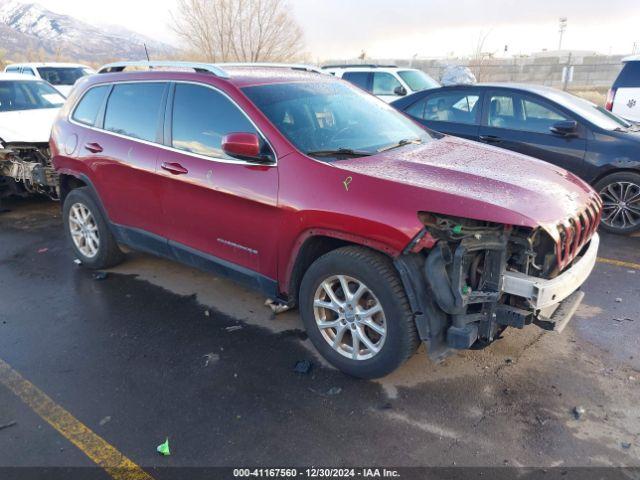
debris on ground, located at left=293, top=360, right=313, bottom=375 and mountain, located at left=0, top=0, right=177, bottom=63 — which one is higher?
mountain, located at left=0, top=0, right=177, bottom=63

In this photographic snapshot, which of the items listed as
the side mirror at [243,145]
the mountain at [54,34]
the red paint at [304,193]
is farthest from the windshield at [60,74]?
the mountain at [54,34]

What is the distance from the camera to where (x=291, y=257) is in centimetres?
345

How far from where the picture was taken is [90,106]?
4.98m

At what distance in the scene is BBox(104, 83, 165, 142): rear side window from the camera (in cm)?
427

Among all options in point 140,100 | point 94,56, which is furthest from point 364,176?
point 94,56

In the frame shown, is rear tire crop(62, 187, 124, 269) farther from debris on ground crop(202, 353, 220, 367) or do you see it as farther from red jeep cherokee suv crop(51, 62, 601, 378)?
debris on ground crop(202, 353, 220, 367)

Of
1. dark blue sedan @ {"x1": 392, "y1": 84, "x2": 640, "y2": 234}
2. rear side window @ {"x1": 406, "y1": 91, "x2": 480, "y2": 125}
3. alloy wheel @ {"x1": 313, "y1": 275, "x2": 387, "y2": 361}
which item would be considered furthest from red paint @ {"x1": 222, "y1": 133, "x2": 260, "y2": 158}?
rear side window @ {"x1": 406, "y1": 91, "x2": 480, "y2": 125}

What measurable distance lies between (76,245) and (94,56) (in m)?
117

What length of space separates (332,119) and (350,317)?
1.59 meters

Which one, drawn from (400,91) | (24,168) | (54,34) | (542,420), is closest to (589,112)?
(542,420)

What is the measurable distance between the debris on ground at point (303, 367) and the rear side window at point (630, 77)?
22.9 feet

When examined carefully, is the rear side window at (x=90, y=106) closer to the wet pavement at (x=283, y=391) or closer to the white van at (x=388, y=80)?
the wet pavement at (x=283, y=391)

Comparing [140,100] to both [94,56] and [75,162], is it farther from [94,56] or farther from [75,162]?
[94,56]

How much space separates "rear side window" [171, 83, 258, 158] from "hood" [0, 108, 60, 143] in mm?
3903
